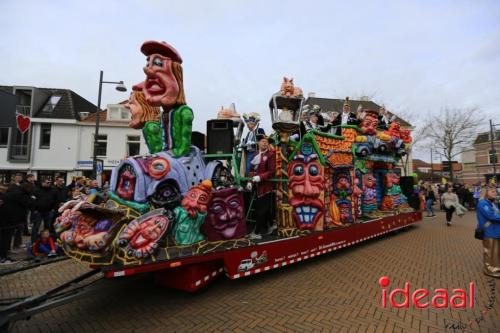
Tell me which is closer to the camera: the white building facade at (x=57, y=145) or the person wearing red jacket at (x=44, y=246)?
the person wearing red jacket at (x=44, y=246)

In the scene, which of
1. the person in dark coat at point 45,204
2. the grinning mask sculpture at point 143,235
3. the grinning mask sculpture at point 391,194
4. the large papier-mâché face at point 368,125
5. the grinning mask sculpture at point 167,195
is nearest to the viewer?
the grinning mask sculpture at point 143,235

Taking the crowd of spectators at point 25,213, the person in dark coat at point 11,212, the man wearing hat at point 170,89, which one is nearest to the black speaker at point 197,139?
the man wearing hat at point 170,89

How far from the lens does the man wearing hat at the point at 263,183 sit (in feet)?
19.0

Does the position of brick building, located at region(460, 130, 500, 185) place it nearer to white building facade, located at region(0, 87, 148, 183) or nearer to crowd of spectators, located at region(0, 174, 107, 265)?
white building facade, located at region(0, 87, 148, 183)

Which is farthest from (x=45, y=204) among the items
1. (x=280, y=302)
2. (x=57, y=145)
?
(x=57, y=145)

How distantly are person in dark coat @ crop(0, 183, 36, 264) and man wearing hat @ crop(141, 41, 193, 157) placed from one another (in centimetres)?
483

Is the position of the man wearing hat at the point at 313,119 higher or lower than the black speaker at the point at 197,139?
higher

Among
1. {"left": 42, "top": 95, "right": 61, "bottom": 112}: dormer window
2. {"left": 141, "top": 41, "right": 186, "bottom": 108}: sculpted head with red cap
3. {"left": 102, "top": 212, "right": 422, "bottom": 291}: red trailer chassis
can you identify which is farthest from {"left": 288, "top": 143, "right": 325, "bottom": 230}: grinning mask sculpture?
{"left": 42, "top": 95, "right": 61, "bottom": 112}: dormer window

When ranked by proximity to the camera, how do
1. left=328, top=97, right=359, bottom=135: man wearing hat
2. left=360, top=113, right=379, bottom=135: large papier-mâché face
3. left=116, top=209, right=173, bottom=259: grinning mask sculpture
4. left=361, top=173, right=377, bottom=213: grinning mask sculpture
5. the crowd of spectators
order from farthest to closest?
left=361, top=173, right=377, bottom=213: grinning mask sculpture → left=360, top=113, right=379, bottom=135: large papier-mâché face → left=328, top=97, right=359, bottom=135: man wearing hat → the crowd of spectators → left=116, top=209, right=173, bottom=259: grinning mask sculpture

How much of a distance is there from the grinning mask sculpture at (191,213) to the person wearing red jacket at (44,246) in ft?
15.9

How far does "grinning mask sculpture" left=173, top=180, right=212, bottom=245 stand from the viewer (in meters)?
4.04

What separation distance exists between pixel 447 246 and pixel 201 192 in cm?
805

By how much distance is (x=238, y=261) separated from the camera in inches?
179

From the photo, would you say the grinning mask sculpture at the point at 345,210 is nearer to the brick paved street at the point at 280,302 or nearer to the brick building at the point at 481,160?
the brick paved street at the point at 280,302
